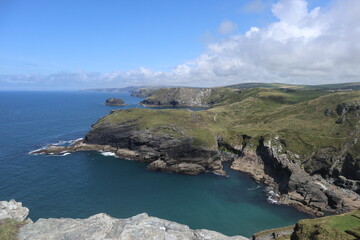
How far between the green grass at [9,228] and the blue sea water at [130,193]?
20.6 meters

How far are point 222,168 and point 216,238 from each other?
58331 millimetres

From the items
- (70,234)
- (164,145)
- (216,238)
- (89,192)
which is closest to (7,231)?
(70,234)

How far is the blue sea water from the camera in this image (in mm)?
60656

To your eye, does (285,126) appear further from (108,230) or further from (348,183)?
(108,230)

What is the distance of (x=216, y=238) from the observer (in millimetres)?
38062

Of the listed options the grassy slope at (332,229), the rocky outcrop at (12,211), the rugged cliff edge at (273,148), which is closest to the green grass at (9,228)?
the rocky outcrop at (12,211)

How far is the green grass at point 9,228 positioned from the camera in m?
33.2

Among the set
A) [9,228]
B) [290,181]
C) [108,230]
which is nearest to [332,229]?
[108,230]

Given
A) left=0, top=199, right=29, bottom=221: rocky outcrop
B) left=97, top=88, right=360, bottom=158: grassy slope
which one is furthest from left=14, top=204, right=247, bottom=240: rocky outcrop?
left=97, top=88, right=360, bottom=158: grassy slope

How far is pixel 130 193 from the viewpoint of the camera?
2832 inches

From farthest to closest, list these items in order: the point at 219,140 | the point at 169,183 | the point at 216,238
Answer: the point at 219,140, the point at 169,183, the point at 216,238

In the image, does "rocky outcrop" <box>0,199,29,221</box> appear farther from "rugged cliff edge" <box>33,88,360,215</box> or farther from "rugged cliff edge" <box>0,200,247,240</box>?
"rugged cliff edge" <box>33,88,360,215</box>

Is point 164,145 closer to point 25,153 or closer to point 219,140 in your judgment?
point 219,140

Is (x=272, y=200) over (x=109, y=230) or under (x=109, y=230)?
under
